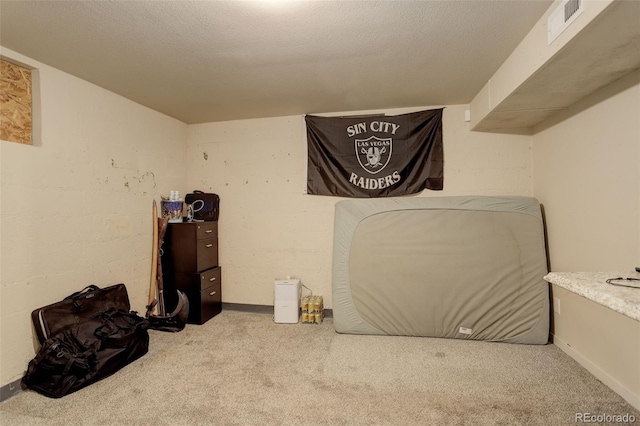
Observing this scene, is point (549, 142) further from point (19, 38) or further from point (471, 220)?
point (19, 38)

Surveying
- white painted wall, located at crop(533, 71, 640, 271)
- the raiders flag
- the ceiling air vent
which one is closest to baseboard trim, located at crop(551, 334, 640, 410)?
white painted wall, located at crop(533, 71, 640, 271)

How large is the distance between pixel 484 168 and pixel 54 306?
3.96 m

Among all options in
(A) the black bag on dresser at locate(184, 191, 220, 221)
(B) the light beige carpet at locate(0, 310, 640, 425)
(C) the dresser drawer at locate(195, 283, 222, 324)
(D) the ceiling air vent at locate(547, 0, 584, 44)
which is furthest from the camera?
(A) the black bag on dresser at locate(184, 191, 220, 221)

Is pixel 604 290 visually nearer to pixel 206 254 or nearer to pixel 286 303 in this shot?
pixel 286 303

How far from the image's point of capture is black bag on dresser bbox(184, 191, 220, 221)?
11.7ft

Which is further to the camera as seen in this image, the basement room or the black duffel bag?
the black duffel bag

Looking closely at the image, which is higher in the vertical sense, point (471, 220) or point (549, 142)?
point (549, 142)

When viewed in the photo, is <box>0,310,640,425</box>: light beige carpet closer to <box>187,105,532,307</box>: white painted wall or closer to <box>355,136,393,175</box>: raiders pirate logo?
<box>187,105,532,307</box>: white painted wall

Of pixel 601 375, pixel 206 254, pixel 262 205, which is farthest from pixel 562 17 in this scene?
pixel 206 254

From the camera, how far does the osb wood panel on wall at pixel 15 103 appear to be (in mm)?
1996

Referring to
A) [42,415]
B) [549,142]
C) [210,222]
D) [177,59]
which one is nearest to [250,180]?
[210,222]

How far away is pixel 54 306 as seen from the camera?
2.15 metres

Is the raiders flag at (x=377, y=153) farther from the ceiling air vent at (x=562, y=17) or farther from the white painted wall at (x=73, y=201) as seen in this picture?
the white painted wall at (x=73, y=201)

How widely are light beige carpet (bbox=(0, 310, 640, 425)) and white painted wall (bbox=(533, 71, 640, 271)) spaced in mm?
865
